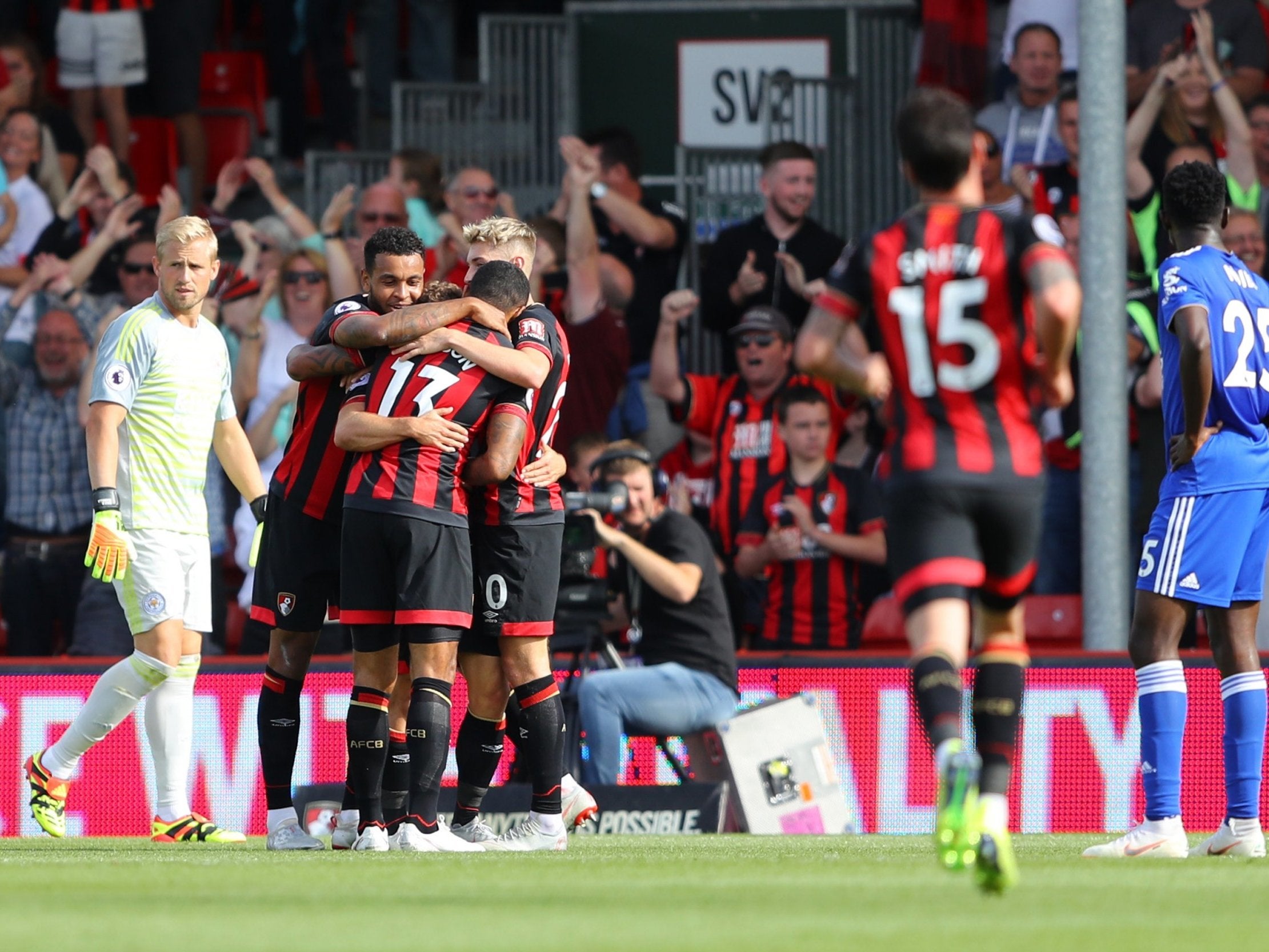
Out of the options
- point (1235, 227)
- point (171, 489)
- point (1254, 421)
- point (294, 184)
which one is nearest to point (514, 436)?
point (171, 489)

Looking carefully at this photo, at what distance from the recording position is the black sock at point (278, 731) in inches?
303

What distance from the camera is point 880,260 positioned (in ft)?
18.4

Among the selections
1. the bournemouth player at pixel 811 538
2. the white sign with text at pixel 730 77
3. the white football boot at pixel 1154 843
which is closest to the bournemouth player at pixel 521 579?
the white football boot at pixel 1154 843

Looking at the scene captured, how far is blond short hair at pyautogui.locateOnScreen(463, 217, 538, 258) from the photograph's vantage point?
7.48 metres

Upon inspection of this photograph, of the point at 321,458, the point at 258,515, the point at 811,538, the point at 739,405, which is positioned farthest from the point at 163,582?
the point at 739,405

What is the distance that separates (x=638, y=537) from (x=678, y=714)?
34.9 inches

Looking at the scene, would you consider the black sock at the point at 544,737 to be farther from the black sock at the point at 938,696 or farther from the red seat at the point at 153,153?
the red seat at the point at 153,153

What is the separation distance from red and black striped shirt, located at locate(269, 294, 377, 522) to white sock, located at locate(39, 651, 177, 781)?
89cm

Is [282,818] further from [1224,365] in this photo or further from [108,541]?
[1224,365]

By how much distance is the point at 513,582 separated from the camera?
24.1 ft

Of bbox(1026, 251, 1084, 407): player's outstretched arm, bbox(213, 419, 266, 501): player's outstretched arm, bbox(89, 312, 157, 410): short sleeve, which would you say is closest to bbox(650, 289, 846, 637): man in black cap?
bbox(213, 419, 266, 501): player's outstretched arm

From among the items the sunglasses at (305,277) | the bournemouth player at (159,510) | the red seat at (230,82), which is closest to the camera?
the bournemouth player at (159,510)

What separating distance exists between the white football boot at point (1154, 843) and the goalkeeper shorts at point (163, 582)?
354cm

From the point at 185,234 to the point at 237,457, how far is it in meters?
1.00
